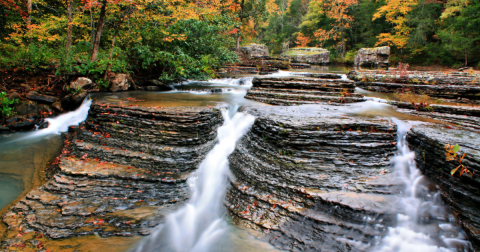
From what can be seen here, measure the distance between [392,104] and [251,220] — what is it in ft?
22.5

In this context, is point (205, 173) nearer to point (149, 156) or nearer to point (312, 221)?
point (149, 156)

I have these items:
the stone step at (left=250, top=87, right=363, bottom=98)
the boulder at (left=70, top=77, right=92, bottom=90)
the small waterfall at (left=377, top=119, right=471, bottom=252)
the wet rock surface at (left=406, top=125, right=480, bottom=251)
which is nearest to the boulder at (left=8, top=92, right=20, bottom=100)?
the boulder at (left=70, top=77, right=92, bottom=90)

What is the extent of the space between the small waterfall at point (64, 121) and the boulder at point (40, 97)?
0.77 meters

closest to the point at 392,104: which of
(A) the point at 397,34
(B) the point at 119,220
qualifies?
(B) the point at 119,220

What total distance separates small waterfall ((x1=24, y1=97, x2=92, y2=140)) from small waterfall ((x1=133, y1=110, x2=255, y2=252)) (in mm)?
5765

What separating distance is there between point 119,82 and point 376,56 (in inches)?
802

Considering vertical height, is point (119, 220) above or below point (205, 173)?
below

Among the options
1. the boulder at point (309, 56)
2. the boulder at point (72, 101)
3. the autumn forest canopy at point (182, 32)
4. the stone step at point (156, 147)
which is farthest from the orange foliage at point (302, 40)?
the stone step at point (156, 147)

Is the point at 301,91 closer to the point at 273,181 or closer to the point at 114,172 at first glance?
the point at 273,181

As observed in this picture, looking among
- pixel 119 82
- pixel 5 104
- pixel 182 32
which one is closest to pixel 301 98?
pixel 182 32

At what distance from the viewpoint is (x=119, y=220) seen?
4090 millimetres

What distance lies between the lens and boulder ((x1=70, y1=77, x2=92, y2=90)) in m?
8.48

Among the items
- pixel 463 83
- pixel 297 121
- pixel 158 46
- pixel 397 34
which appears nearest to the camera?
pixel 297 121

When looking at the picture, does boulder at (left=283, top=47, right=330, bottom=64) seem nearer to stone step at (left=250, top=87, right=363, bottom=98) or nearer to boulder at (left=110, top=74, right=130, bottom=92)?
stone step at (left=250, top=87, right=363, bottom=98)
